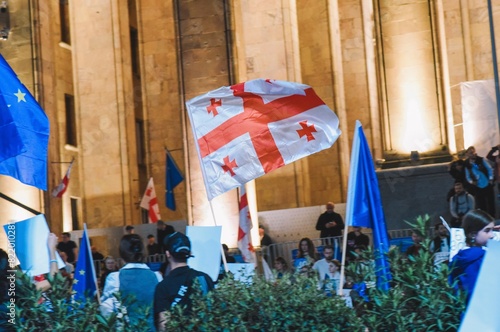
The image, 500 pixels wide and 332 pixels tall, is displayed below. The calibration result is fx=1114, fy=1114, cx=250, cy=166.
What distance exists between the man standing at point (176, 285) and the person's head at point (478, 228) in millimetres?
1948

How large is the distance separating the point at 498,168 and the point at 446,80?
1981 mm

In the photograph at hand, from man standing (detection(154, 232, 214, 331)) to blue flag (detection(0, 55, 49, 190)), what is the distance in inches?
119

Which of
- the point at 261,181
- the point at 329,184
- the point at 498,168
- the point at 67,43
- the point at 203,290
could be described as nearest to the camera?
the point at 203,290

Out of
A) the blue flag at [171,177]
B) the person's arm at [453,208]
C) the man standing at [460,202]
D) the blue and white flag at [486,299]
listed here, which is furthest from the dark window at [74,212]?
the blue and white flag at [486,299]

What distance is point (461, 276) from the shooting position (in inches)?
308

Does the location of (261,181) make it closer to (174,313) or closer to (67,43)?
(67,43)

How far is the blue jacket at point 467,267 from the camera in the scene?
25.6 feet

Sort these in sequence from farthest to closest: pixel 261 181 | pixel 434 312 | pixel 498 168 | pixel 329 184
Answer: pixel 329 184 < pixel 261 181 < pixel 498 168 < pixel 434 312

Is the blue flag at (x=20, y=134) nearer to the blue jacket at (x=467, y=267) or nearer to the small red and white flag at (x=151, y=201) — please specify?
the blue jacket at (x=467, y=267)

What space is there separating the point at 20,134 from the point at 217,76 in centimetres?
1362

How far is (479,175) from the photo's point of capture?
19844mm

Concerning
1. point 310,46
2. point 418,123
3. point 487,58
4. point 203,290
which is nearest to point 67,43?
point 310,46

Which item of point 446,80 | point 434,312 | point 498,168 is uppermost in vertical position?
point 446,80

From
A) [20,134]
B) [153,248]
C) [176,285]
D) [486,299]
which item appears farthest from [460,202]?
[486,299]
